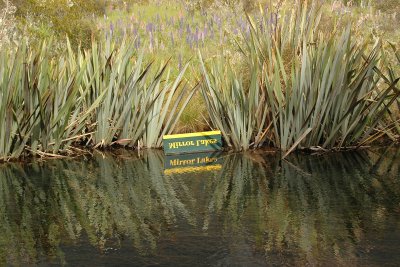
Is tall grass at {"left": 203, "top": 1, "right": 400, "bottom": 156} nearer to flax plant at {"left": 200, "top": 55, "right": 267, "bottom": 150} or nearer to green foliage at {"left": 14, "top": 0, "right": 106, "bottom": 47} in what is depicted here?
flax plant at {"left": 200, "top": 55, "right": 267, "bottom": 150}

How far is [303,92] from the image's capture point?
6.94 m

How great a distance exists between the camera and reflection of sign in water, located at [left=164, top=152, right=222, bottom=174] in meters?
6.48

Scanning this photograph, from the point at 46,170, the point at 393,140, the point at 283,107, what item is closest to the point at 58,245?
the point at 46,170

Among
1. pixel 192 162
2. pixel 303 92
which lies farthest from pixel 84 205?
pixel 303 92

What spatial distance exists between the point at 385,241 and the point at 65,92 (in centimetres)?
420

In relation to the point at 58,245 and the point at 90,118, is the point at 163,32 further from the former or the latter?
the point at 58,245

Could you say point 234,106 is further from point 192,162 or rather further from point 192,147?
point 192,162

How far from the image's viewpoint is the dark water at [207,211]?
13.0ft

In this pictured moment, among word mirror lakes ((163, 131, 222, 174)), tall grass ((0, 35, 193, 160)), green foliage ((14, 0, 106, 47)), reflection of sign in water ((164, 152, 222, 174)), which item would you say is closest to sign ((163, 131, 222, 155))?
word mirror lakes ((163, 131, 222, 174))

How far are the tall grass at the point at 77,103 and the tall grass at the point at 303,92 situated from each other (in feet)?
2.28

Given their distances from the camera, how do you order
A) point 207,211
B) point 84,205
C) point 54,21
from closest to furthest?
point 207,211 < point 84,205 < point 54,21

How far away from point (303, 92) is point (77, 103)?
8.35ft

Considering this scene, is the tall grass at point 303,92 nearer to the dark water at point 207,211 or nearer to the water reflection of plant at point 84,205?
the dark water at point 207,211

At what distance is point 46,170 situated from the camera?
6527 mm
